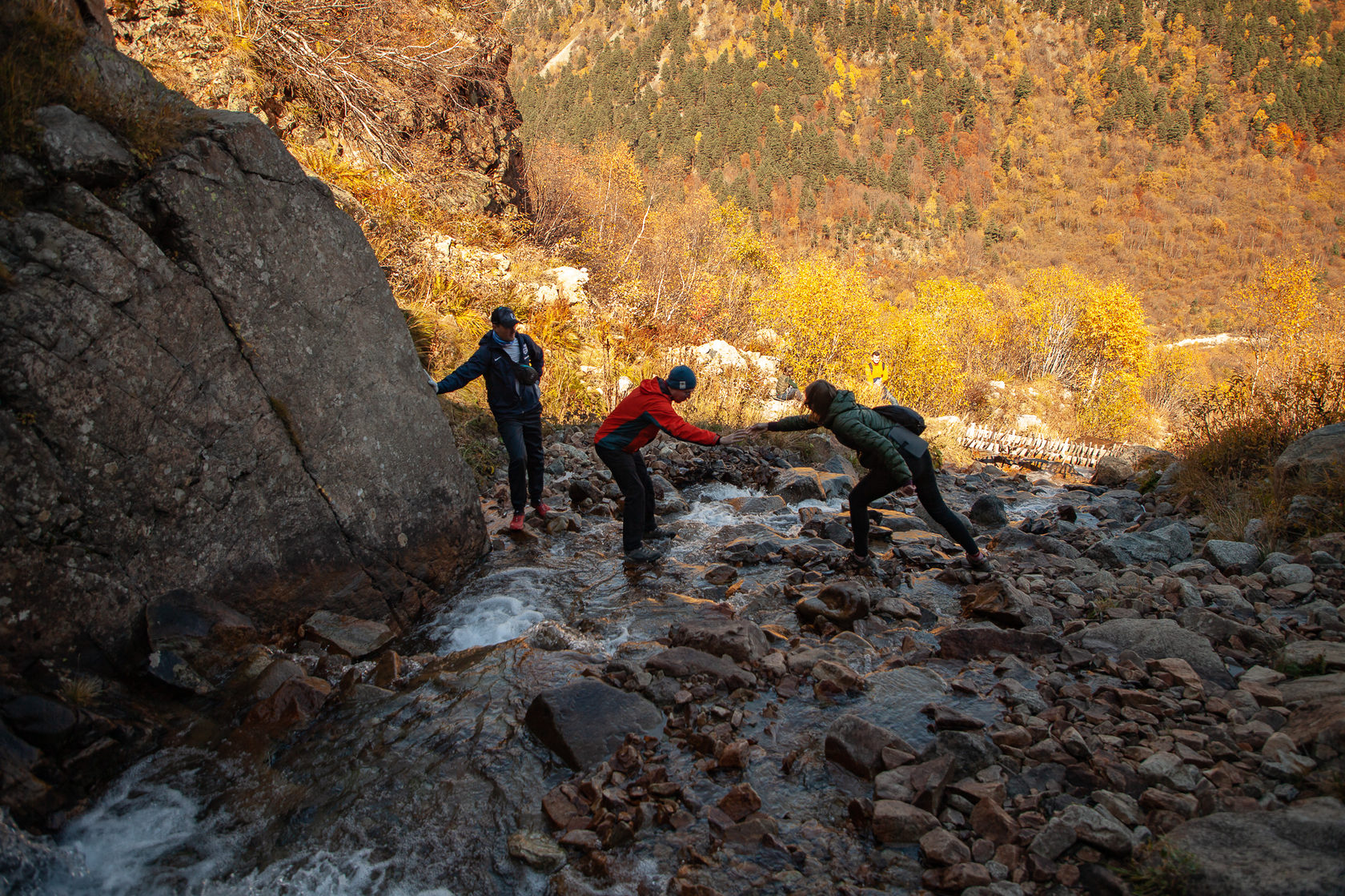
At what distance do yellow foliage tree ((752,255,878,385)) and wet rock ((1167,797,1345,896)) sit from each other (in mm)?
14413

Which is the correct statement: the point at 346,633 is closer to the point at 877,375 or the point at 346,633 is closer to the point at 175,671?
the point at 175,671

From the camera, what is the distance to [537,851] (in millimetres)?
2545

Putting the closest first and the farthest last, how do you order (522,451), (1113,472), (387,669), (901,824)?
1. (901,824)
2. (387,669)
3. (522,451)
4. (1113,472)

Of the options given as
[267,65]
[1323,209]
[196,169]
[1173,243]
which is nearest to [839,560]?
[196,169]

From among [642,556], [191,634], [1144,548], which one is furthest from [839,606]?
[191,634]

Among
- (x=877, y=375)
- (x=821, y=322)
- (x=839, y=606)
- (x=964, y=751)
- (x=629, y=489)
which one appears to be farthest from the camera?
(x=821, y=322)

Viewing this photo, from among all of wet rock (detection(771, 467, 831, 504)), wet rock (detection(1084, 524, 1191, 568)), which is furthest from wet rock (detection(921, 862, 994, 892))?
wet rock (detection(771, 467, 831, 504))

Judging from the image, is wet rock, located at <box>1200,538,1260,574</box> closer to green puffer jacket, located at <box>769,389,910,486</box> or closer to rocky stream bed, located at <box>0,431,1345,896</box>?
rocky stream bed, located at <box>0,431,1345,896</box>

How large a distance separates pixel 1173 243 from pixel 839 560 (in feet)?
278

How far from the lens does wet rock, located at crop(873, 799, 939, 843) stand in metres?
2.50

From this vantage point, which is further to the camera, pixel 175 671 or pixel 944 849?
pixel 175 671

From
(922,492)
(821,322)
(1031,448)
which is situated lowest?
(922,492)

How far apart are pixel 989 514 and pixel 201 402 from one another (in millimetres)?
7731

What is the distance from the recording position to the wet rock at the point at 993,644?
4.01 m
